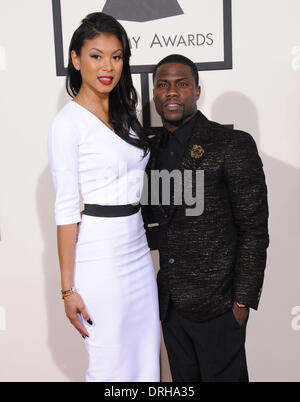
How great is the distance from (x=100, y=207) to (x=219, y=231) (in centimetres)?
45

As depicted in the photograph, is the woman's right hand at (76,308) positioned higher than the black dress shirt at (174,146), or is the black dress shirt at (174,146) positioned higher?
the black dress shirt at (174,146)

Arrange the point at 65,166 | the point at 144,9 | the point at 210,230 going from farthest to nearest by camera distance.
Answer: the point at 144,9, the point at 210,230, the point at 65,166

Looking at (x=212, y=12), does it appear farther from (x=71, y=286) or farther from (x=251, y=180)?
(x=71, y=286)

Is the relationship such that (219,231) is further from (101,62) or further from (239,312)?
(101,62)

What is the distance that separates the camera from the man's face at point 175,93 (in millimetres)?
1725

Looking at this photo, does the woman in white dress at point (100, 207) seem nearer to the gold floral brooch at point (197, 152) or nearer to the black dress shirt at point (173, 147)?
the black dress shirt at point (173, 147)

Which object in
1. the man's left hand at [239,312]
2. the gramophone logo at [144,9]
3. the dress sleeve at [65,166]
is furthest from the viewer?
the gramophone logo at [144,9]

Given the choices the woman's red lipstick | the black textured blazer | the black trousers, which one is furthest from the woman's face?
the black trousers

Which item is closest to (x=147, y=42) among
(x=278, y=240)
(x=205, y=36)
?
(x=205, y=36)

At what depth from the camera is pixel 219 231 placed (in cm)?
170

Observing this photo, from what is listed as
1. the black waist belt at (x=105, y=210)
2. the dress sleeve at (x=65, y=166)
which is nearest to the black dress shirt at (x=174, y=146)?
the black waist belt at (x=105, y=210)

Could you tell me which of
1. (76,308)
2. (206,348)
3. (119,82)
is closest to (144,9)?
(119,82)

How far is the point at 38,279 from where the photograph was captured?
2.58 metres

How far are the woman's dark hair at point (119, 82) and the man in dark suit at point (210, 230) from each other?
0.12 m
